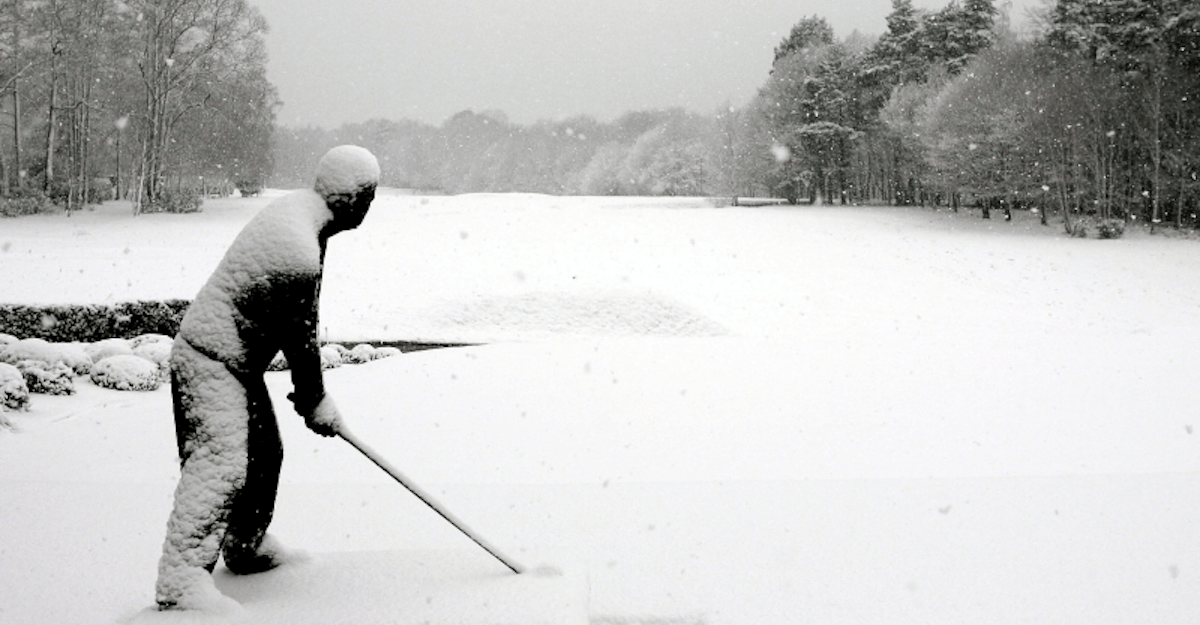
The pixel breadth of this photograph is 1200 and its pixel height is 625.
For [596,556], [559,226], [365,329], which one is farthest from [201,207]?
[596,556]

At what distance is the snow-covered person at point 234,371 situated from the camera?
2.70 metres

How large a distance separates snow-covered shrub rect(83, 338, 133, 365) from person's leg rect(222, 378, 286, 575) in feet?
24.7

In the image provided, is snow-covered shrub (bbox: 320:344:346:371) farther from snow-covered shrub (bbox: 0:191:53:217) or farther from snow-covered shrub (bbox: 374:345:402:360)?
snow-covered shrub (bbox: 0:191:53:217)

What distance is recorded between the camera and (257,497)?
9.87 ft

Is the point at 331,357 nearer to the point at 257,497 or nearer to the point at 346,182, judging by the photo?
the point at 257,497

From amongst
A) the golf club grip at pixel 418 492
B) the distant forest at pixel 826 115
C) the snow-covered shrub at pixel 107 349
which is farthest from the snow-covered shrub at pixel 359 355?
the distant forest at pixel 826 115

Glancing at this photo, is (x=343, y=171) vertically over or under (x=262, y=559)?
over

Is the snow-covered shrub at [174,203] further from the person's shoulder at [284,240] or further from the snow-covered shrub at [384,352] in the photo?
the person's shoulder at [284,240]

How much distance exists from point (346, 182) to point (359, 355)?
774 cm

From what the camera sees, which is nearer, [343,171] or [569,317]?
[343,171]

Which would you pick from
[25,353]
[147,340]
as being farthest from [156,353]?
[25,353]

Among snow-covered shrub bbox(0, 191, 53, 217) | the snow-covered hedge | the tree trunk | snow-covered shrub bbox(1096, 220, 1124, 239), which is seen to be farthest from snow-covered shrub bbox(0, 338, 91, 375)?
snow-covered shrub bbox(1096, 220, 1124, 239)

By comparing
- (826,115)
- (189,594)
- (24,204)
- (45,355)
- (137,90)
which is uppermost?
(137,90)

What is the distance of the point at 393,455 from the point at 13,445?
10.5 feet
